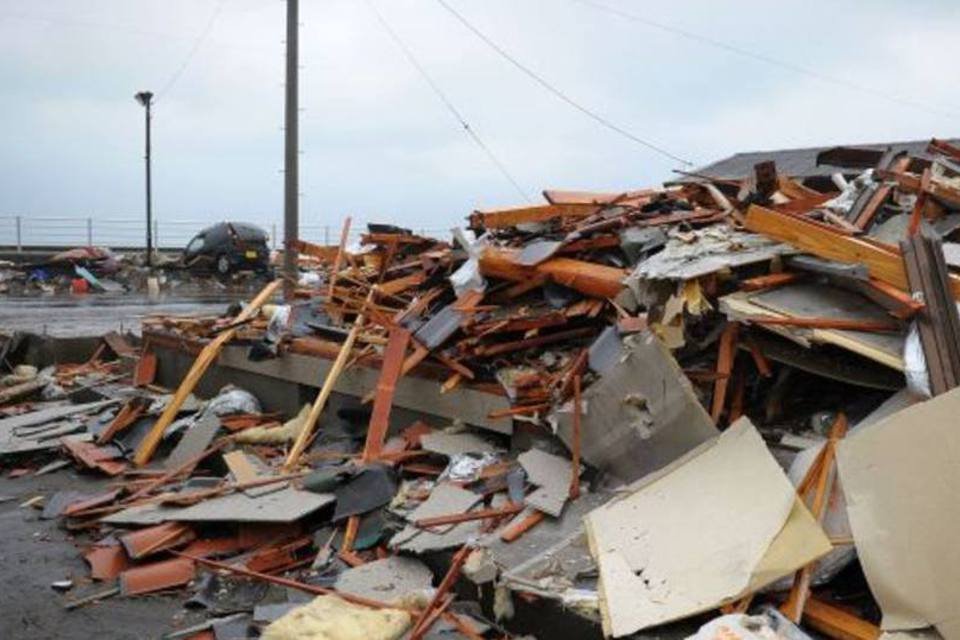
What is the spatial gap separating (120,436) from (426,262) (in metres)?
3.65

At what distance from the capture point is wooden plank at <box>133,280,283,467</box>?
846 centimetres

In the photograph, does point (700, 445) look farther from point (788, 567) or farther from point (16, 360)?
point (16, 360)

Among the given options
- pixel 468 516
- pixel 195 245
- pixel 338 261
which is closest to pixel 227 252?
pixel 195 245

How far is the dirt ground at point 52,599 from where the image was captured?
510 centimetres

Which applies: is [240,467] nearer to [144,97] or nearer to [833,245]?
[833,245]

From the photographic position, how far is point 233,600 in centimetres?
545

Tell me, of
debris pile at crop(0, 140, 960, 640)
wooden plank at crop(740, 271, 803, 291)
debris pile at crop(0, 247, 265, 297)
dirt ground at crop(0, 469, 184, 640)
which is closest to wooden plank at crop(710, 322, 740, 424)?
debris pile at crop(0, 140, 960, 640)

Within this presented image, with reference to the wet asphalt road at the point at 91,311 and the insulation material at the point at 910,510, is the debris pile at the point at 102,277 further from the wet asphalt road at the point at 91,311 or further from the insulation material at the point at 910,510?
the insulation material at the point at 910,510

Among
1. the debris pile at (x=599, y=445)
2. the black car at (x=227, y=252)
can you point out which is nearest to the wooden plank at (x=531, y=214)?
the debris pile at (x=599, y=445)

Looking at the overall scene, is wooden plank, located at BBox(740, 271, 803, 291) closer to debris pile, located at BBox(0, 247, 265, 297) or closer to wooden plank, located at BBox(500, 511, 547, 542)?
wooden plank, located at BBox(500, 511, 547, 542)

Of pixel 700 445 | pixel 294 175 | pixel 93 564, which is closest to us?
pixel 700 445

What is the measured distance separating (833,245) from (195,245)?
2590 cm

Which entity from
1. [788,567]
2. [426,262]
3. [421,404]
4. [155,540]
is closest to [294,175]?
[426,262]

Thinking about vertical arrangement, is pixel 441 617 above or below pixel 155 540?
above
